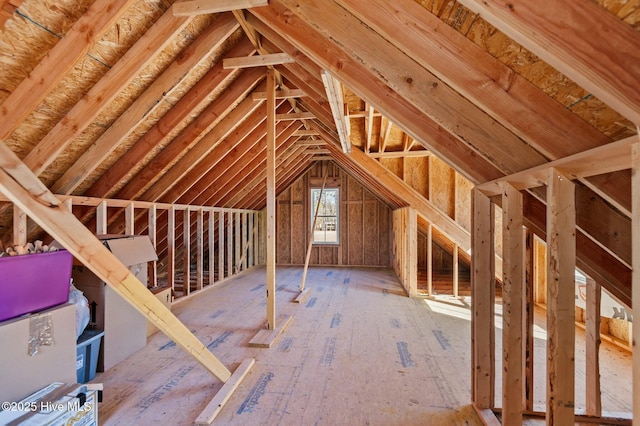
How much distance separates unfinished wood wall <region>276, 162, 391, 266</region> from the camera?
8.54 metres

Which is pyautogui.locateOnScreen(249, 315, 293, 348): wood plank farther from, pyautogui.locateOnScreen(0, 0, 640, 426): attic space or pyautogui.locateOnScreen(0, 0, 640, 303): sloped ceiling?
pyautogui.locateOnScreen(0, 0, 640, 303): sloped ceiling

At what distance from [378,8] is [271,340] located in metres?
3.11

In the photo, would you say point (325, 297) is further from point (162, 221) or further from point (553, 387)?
point (553, 387)

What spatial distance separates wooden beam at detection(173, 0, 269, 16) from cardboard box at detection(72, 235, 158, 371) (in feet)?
7.22

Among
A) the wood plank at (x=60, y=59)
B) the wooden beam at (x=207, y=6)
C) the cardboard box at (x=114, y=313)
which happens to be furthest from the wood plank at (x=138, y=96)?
the cardboard box at (x=114, y=313)

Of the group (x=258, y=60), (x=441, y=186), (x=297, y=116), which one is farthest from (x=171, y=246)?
(x=441, y=186)

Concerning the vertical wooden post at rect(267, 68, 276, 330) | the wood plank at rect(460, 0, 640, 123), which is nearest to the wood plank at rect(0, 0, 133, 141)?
the vertical wooden post at rect(267, 68, 276, 330)

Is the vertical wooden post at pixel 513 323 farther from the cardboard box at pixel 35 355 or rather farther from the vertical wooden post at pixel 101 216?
the vertical wooden post at pixel 101 216

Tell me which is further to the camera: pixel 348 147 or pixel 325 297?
pixel 325 297

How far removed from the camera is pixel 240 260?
25.0 feet

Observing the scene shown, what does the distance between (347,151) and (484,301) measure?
3066mm

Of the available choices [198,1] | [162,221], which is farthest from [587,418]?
[162,221]

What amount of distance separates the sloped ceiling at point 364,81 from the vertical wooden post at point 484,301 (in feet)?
0.81

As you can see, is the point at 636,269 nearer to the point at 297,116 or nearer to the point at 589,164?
the point at 589,164
